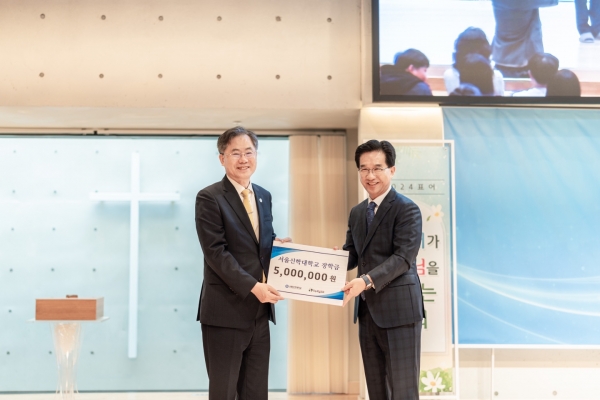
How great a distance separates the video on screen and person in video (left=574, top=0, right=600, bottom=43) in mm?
98

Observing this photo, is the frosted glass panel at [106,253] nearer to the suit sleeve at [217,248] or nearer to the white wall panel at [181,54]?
the white wall panel at [181,54]

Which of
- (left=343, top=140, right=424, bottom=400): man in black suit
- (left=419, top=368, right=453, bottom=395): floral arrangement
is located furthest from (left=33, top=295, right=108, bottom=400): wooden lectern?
(left=419, top=368, right=453, bottom=395): floral arrangement

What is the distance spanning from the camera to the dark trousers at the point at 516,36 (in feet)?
14.1

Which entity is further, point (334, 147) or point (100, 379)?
point (100, 379)

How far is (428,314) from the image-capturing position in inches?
165

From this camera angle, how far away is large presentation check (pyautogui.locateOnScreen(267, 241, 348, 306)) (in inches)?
117

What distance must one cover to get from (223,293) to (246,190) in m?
0.51

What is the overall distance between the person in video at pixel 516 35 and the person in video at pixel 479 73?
8cm

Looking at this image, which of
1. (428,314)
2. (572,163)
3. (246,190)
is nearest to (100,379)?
(428,314)

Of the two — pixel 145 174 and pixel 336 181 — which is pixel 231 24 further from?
pixel 145 174

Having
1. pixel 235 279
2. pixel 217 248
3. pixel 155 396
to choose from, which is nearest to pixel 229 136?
pixel 217 248

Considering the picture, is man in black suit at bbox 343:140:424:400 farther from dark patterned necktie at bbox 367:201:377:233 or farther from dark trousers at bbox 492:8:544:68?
dark trousers at bbox 492:8:544:68

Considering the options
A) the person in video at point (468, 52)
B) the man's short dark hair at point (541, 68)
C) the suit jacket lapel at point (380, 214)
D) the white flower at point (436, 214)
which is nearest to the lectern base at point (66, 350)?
the suit jacket lapel at point (380, 214)

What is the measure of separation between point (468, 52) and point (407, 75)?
47 centimetres
